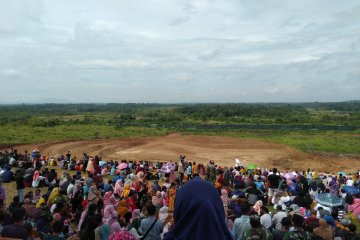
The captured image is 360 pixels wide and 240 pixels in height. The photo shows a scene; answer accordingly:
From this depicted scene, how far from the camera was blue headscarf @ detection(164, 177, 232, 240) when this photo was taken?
1.76 m

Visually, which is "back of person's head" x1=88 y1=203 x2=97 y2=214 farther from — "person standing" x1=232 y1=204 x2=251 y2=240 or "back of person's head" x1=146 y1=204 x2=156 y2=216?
"person standing" x1=232 y1=204 x2=251 y2=240

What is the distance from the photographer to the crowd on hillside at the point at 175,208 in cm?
183

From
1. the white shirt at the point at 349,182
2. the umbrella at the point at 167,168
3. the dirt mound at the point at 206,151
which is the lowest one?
the dirt mound at the point at 206,151

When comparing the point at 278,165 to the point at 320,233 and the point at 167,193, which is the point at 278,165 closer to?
the point at 167,193

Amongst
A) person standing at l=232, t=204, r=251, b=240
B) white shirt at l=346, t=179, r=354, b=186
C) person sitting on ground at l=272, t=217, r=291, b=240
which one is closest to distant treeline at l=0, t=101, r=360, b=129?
white shirt at l=346, t=179, r=354, b=186

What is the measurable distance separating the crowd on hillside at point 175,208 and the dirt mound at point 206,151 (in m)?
8.54

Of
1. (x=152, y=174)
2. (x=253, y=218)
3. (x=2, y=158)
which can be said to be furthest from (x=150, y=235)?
(x=2, y=158)

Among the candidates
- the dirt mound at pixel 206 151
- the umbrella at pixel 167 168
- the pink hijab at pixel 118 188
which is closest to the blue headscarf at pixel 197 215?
the pink hijab at pixel 118 188

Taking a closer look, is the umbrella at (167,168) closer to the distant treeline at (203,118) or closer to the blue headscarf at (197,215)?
the blue headscarf at (197,215)

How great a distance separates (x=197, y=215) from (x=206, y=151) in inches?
1118

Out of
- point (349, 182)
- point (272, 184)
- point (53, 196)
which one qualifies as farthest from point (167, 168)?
point (349, 182)

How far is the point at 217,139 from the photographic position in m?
36.0

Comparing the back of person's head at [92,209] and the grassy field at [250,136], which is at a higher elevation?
the back of person's head at [92,209]

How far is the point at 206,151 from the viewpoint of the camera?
30.0 m
